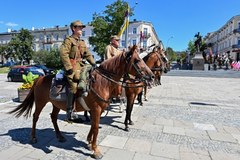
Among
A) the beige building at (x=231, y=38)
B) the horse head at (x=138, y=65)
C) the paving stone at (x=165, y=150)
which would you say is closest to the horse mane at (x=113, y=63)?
the horse head at (x=138, y=65)

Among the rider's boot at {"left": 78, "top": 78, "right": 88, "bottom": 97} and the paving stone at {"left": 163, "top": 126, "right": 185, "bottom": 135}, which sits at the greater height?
the rider's boot at {"left": 78, "top": 78, "right": 88, "bottom": 97}

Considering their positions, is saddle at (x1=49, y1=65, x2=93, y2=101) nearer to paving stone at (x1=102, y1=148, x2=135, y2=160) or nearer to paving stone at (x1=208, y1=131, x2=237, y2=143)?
paving stone at (x1=102, y1=148, x2=135, y2=160)

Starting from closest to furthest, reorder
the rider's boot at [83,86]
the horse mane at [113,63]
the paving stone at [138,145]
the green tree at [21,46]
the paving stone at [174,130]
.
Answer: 1. the rider's boot at [83,86]
2. the horse mane at [113,63]
3. the paving stone at [138,145]
4. the paving stone at [174,130]
5. the green tree at [21,46]

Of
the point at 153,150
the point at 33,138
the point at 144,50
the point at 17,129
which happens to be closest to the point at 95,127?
the point at 153,150

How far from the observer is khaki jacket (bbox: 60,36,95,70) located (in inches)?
133

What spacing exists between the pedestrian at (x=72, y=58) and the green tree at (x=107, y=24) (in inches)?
1495

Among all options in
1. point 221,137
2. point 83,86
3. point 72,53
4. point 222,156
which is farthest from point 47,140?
point 221,137

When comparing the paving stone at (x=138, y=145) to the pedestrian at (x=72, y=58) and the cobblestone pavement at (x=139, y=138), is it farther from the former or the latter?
the pedestrian at (x=72, y=58)

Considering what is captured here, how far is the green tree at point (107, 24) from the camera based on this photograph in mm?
41594

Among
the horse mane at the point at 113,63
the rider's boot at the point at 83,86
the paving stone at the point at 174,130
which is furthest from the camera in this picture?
the paving stone at the point at 174,130

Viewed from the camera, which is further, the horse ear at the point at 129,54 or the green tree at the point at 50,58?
the green tree at the point at 50,58

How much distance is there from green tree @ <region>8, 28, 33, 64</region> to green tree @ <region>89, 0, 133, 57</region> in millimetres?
20305

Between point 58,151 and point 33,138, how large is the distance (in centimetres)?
78

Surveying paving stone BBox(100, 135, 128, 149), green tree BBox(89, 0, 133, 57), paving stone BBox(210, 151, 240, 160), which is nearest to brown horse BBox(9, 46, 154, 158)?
paving stone BBox(100, 135, 128, 149)
